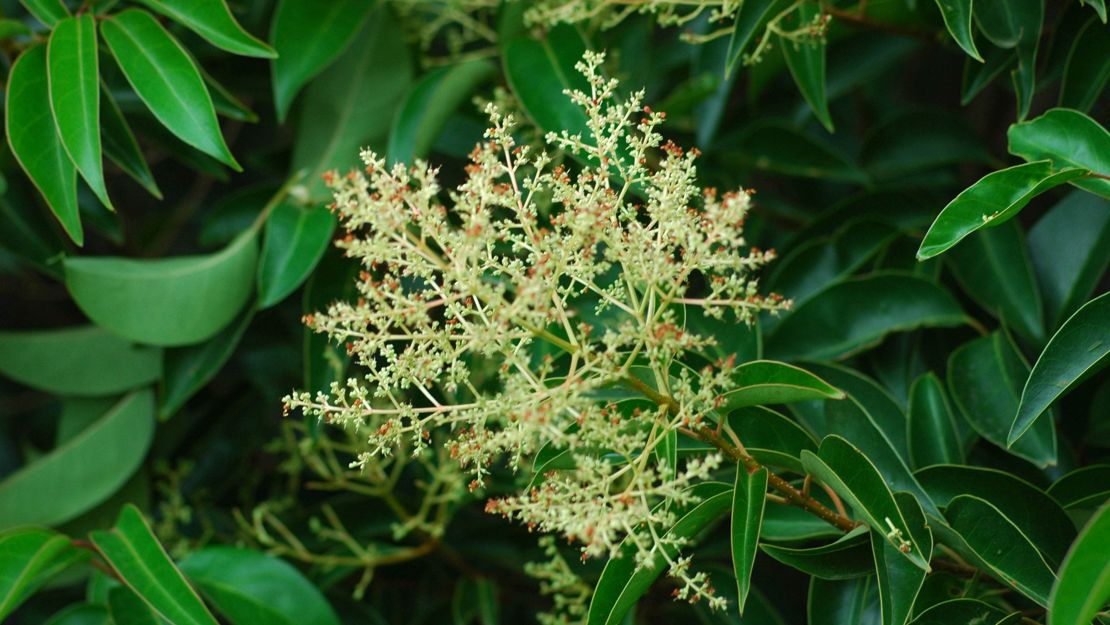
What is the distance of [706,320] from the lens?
0.98 meters

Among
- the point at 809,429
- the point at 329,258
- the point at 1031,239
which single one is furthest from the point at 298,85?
the point at 1031,239

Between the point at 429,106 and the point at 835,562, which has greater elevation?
the point at 429,106

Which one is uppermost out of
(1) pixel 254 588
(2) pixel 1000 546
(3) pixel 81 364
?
(2) pixel 1000 546

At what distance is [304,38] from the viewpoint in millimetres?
1122

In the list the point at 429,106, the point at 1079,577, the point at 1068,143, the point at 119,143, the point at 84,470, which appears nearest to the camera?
the point at 1079,577

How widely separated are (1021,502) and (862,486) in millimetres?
174

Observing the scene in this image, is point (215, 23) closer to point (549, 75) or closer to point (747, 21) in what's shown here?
point (549, 75)

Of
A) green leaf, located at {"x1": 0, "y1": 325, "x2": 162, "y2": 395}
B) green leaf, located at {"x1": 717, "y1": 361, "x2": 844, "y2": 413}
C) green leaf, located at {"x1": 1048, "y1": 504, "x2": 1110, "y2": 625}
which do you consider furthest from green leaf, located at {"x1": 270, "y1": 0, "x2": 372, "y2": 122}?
green leaf, located at {"x1": 1048, "y1": 504, "x2": 1110, "y2": 625}

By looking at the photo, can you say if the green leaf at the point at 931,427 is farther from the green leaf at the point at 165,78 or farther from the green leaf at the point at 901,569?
the green leaf at the point at 165,78

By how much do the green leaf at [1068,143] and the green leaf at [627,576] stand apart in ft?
1.12

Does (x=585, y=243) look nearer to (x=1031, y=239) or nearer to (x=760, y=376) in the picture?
(x=760, y=376)

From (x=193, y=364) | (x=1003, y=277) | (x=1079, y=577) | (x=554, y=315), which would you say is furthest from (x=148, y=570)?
(x=1003, y=277)

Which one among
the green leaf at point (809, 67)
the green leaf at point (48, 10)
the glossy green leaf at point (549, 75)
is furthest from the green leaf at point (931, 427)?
the green leaf at point (48, 10)

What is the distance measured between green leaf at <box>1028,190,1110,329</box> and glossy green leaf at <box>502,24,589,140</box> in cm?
49
